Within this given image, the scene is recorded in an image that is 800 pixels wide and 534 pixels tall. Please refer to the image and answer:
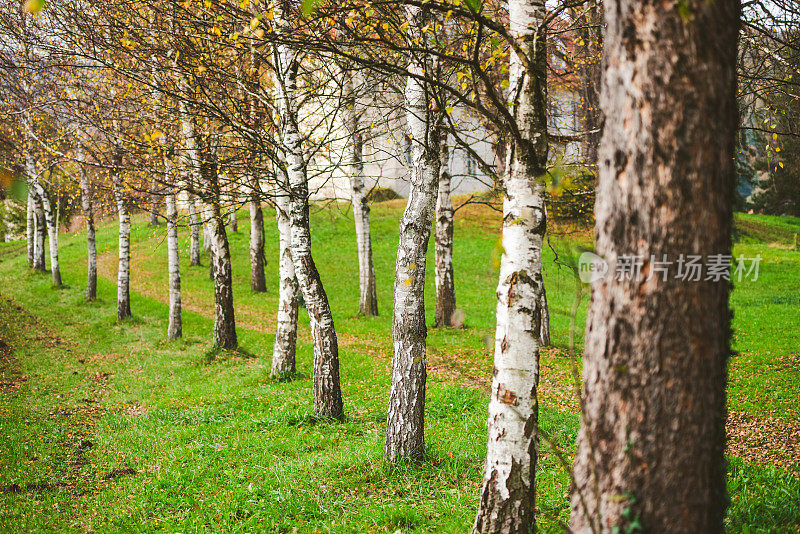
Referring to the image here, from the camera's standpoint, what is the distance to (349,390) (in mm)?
10055

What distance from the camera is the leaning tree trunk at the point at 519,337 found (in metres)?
3.37

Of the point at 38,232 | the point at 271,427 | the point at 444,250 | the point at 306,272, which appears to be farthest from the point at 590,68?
the point at 38,232

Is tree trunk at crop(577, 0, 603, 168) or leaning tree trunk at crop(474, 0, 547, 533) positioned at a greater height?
tree trunk at crop(577, 0, 603, 168)

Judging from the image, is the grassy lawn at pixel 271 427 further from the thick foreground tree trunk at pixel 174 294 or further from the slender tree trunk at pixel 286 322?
the thick foreground tree trunk at pixel 174 294

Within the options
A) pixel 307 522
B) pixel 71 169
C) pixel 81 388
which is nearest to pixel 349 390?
pixel 307 522

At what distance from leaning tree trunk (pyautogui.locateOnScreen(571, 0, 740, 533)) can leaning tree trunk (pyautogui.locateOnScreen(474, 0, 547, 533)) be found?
133 centimetres

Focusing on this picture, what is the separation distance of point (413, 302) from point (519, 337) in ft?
8.48

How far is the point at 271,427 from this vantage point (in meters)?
7.79

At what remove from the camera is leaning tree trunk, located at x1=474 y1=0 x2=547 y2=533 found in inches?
132

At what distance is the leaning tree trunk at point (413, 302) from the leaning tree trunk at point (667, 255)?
12.5 feet

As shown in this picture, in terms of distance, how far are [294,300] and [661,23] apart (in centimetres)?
1013

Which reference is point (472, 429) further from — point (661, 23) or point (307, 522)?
point (661, 23)

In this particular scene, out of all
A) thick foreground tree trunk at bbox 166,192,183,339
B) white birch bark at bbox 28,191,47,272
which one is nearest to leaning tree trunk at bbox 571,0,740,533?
thick foreground tree trunk at bbox 166,192,183,339

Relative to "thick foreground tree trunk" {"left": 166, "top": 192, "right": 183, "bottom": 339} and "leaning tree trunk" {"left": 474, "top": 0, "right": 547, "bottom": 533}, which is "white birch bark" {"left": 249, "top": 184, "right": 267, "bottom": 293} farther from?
"leaning tree trunk" {"left": 474, "top": 0, "right": 547, "bottom": 533}
